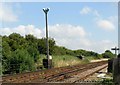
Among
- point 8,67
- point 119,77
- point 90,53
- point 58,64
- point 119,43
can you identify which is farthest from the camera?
point 90,53

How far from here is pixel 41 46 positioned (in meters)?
57.2

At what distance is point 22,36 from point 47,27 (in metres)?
29.7

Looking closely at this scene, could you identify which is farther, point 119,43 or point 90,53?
point 90,53

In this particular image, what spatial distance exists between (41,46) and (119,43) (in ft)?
167

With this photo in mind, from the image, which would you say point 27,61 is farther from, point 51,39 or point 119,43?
point 51,39

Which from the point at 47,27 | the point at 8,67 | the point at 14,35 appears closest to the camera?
the point at 8,67

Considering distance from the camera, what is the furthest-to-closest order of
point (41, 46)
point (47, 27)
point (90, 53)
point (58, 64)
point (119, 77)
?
point (90, 53) < point (41, 46) < point (58, 64) < point (47, 27) < point (119, 77)

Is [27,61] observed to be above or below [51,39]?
below

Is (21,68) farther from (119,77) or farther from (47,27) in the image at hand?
(119,77)

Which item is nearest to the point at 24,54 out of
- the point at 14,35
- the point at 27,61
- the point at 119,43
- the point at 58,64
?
the point at 27,61

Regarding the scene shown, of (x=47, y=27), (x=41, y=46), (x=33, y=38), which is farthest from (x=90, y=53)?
(x=47, y=27)

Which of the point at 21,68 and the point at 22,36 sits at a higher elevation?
the point at 22,36

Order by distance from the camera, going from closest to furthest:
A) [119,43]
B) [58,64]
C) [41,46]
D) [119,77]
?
[119,77] < [119,43] < [58,64] < [41,46]

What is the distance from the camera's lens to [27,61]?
28.1m
